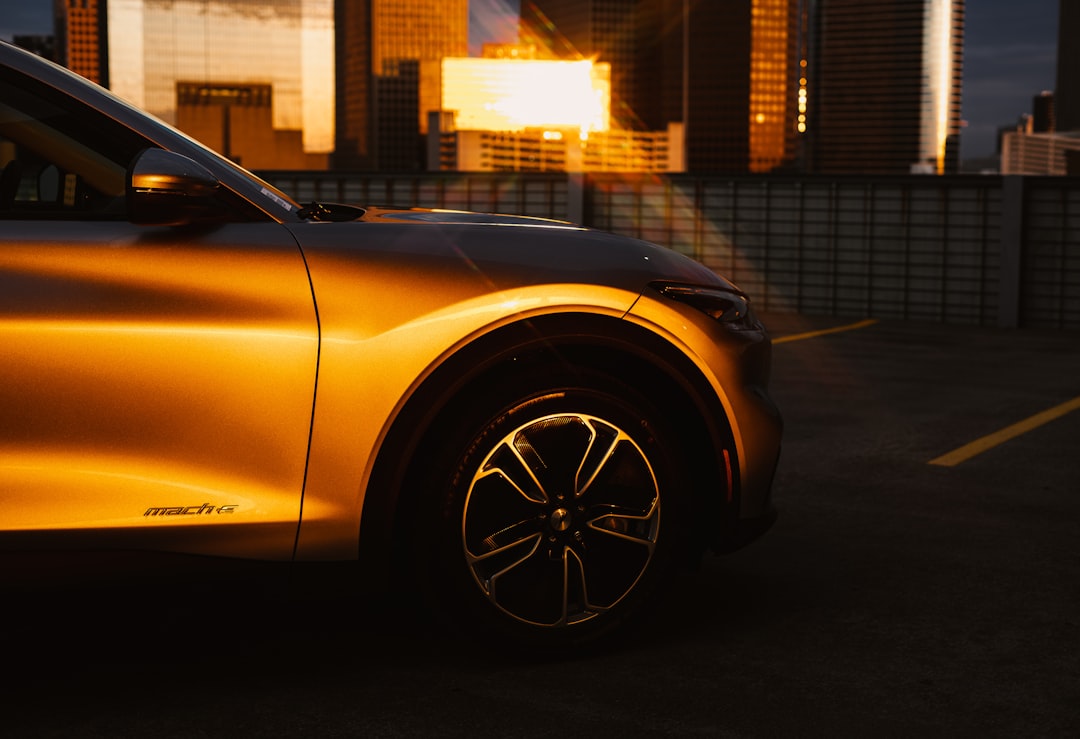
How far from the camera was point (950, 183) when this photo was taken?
13172mm

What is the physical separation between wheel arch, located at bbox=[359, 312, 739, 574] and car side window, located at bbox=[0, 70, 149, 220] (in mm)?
834

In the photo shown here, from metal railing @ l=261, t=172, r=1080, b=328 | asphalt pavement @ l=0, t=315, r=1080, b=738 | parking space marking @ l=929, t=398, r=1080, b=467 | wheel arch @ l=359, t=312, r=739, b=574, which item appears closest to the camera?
asphalt pavement @ l=0, t=315, r=1080, b=738

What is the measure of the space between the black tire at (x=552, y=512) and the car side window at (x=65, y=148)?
980mm

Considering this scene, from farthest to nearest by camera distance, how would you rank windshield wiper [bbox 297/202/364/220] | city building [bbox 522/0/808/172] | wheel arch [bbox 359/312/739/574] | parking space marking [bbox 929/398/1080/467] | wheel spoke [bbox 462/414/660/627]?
city building [bbox 522/0/808/172] < parking space marking [bbox 929/398/1080/467] < windshield wiper [bbox 297/202/364/220] < wheel spoke [bbox 462/414/660/627] < wheel arch [bbox 359/312/739/574]

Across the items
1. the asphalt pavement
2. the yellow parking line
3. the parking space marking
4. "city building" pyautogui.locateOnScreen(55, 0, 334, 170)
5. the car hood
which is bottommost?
the parking space marking

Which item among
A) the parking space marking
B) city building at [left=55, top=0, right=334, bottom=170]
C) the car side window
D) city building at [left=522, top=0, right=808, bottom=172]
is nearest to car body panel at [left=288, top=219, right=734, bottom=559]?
the car side window

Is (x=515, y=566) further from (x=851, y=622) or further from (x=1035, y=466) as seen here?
(x=1035, y=466)

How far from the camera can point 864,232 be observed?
13719 mm

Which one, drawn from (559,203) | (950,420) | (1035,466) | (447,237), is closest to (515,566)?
(447,237)

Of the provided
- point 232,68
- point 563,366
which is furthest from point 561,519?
point 232,68

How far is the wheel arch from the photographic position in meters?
3.14

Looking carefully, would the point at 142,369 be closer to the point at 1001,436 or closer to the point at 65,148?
the point at 65,148

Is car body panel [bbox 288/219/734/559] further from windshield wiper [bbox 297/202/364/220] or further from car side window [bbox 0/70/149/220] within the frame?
car side window [bbox 0/70/149/220]

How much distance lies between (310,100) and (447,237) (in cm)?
16440
